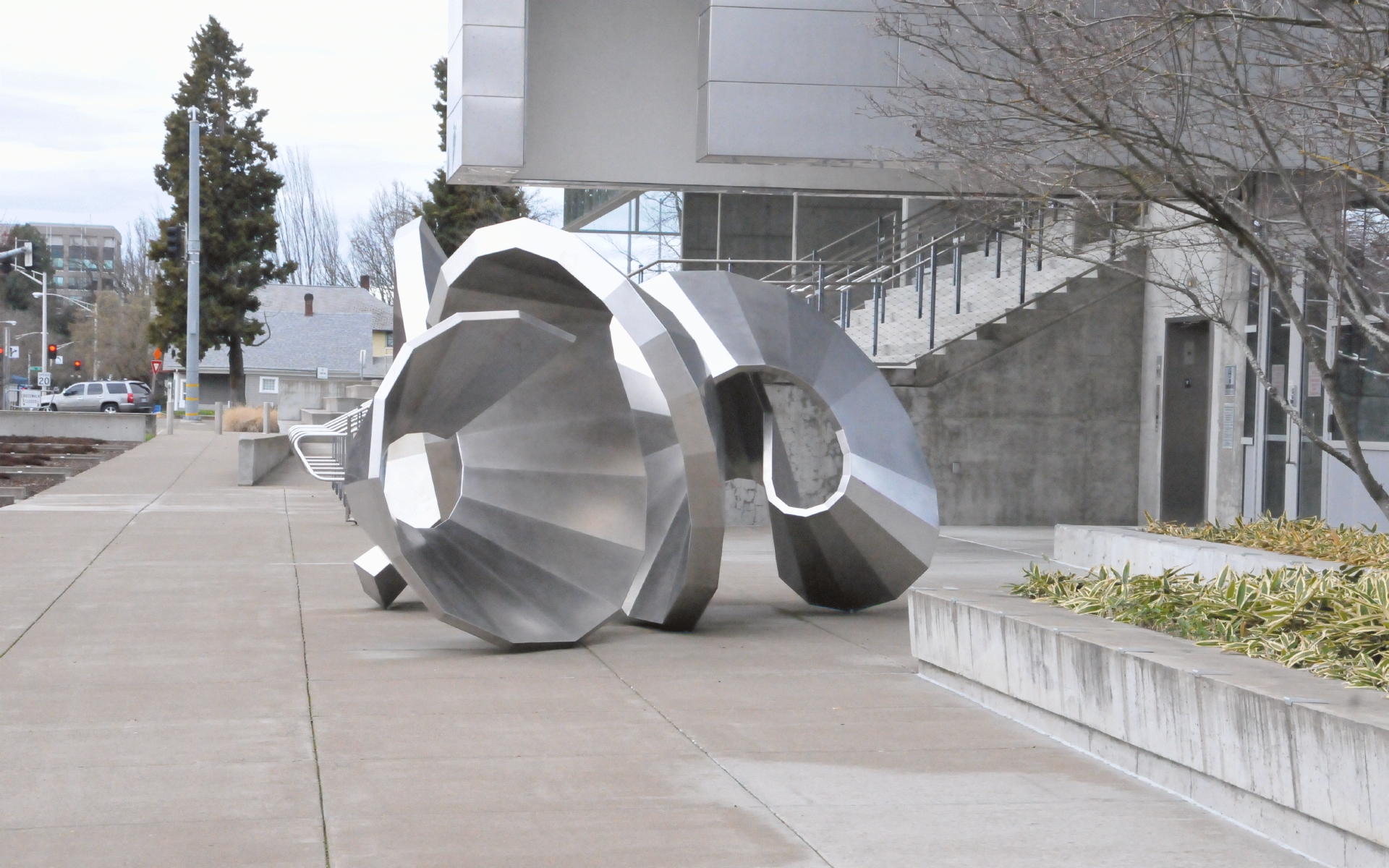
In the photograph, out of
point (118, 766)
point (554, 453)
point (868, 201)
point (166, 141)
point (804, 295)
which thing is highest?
point (166, 141)

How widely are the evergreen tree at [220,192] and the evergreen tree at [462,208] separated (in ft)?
57.7

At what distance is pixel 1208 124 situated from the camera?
37.0ft

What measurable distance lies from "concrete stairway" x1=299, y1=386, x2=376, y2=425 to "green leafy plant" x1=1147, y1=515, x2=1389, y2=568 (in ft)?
82.9

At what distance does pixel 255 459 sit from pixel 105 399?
46258 millimetres

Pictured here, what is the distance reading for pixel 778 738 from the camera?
681 cm

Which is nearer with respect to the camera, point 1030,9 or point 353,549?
point 1030,9

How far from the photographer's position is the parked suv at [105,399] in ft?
217

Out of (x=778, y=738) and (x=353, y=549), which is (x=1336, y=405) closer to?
(x=778, y=738)

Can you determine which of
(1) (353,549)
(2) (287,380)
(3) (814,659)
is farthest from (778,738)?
(2) (287,380)

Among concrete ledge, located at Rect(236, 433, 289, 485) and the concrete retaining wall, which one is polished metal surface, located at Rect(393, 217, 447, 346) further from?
concrete ledge, located at Rect(236, 433, 289, 485)

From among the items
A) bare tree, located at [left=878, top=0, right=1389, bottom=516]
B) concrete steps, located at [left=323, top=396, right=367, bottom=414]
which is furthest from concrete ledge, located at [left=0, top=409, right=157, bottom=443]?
bare tree, located at [left=878, top=0, right=1389, bottom=516]

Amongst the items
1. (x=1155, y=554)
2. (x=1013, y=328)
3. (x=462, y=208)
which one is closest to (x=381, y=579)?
(x=1155, y=554)

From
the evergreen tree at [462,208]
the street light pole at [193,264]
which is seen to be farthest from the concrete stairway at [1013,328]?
the street light pole at [193,264]

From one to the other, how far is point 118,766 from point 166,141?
58870 millimetres
